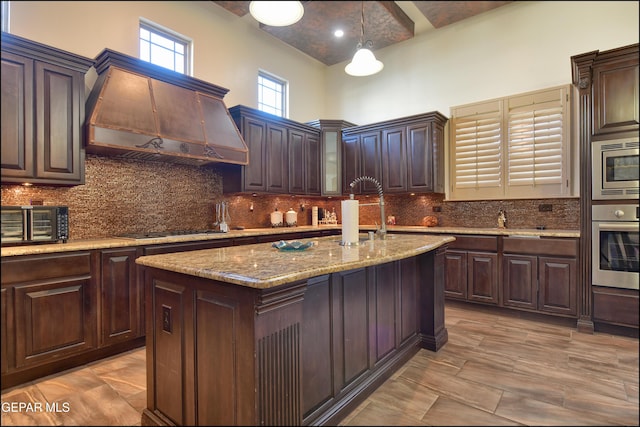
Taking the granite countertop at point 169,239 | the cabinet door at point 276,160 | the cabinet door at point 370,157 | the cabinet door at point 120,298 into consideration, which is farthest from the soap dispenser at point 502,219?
the cabinet door at point 120,298

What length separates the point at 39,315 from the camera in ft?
7.06

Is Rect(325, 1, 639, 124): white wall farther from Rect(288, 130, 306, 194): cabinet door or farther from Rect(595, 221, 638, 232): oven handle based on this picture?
Rect(595, 221, 638, 232): oven handle

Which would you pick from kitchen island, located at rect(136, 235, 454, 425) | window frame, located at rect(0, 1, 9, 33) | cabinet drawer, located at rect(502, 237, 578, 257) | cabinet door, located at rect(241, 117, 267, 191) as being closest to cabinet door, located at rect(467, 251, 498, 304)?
cabinet drawer, located at rect(502, 237, 578, 257)

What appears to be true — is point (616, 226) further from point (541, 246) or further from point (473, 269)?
point (473, 269)

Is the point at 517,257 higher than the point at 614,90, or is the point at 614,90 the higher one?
the point at 614,90

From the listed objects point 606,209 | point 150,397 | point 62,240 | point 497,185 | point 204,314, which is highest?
point 497,185

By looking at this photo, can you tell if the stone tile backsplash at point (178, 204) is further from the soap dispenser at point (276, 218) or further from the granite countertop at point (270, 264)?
the granite countertop at point (270, 264)

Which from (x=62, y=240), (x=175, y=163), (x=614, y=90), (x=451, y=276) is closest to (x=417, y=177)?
(x=451, y=276)

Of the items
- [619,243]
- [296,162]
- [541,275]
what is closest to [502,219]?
[541,275]

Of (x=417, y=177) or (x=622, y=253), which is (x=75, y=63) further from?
(x=417, y=177)

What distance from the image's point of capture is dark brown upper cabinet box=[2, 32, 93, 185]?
2.17m

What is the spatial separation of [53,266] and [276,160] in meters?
2.69

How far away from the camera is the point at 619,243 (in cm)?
86

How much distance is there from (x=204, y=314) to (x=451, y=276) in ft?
10.3
